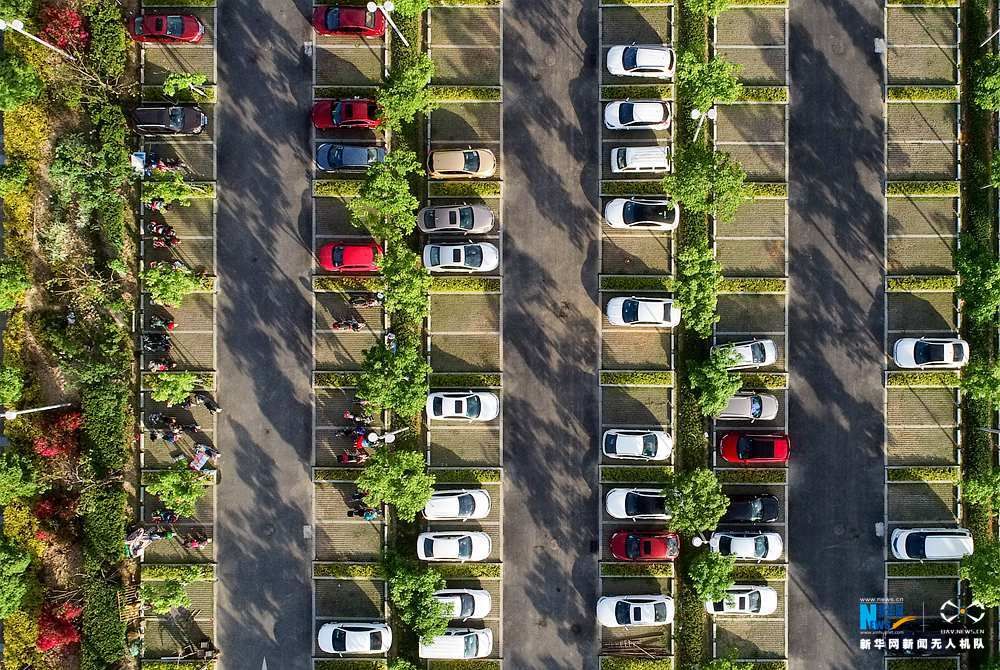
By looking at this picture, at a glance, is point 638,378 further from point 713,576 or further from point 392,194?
point 392,194

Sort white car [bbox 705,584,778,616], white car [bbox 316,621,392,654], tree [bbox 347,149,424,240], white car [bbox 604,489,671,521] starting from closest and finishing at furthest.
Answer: tree [bbox 347,149,424,240], white car [bbox 705,584,778,616], white car [bbox 604,489,671,521], white car [bbox 316,621,392,654]

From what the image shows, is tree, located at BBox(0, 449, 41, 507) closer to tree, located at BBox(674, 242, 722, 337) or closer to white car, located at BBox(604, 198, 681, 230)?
white car, located at BBox(604, 198, 681, 230)

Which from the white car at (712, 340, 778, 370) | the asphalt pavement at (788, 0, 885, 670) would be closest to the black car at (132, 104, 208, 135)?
the white car at (712, 340, 778, 370)

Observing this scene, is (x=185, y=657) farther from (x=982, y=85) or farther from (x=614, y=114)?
(x=982, y=85)

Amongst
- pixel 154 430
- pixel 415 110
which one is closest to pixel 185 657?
pixel 154 430

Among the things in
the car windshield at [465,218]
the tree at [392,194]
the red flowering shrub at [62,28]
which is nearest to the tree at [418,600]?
the tree at [392,194]
